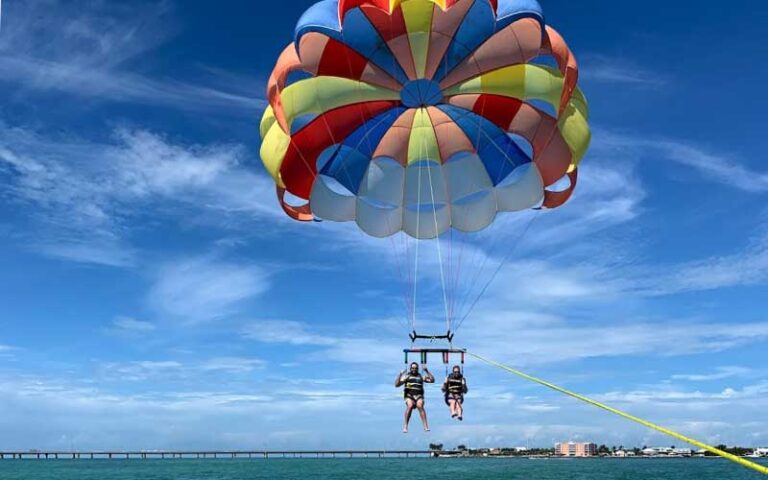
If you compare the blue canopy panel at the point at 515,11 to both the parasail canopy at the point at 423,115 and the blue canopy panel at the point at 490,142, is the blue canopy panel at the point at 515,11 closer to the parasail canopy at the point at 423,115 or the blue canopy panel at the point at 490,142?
the parasail canopy at the point at 423,115

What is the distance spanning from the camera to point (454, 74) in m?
14.1

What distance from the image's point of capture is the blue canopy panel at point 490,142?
50.2 ft

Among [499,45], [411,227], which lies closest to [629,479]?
[411,227]

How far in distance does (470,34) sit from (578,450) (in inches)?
6447

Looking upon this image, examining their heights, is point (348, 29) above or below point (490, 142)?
above

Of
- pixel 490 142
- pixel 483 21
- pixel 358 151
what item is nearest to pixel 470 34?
pixel 483 21

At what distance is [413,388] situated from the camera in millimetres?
12867

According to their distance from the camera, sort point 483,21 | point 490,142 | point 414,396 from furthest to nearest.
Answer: point 490,142
point 483,21
point 414,396

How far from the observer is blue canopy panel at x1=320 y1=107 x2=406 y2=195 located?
15.5 meters

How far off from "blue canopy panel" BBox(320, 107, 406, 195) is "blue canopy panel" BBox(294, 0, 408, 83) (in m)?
1.79

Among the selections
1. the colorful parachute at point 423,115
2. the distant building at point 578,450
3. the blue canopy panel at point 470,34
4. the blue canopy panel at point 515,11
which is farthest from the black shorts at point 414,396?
the distant building at point 578,450

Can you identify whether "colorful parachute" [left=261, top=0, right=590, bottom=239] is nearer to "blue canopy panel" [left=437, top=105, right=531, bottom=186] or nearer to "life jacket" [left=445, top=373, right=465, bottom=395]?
"blue canopy panel" [left=437, top=105, right=531, bottom=186]

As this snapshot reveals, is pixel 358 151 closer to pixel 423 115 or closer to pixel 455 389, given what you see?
pixel 423 115

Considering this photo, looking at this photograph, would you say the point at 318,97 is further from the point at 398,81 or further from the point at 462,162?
the point at 462,162
